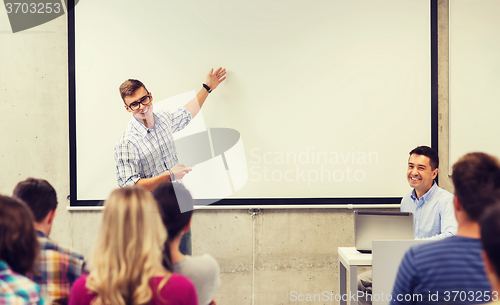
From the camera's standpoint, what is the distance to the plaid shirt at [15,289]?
0.99 m

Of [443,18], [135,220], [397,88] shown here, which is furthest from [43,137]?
[443,18]

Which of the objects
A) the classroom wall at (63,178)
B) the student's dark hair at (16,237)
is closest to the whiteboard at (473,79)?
the classroom wall at (63,178)

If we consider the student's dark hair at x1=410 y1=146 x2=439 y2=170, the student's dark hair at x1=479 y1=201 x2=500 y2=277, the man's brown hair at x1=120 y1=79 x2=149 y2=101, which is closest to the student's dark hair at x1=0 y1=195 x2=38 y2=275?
the student's dark hair at x1=479 y1=201 x2=500 y2=277

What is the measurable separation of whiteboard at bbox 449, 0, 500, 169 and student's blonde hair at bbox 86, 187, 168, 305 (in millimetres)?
2766

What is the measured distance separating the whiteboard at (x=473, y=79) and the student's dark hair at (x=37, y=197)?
295cm

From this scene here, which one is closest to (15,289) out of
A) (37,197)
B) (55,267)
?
(55,267)

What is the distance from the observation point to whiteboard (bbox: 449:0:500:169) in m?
2.98

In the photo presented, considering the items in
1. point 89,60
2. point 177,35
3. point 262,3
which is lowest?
point 89,60

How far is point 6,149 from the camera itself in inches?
117

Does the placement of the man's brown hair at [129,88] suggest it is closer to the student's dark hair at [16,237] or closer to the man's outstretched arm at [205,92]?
the man's outstretched arm at [205,92]

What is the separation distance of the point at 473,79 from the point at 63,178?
3.54 meters

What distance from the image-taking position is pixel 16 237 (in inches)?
41.3

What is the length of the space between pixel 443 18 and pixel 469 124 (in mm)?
925

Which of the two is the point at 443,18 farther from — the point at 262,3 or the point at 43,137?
the point at 43,137
